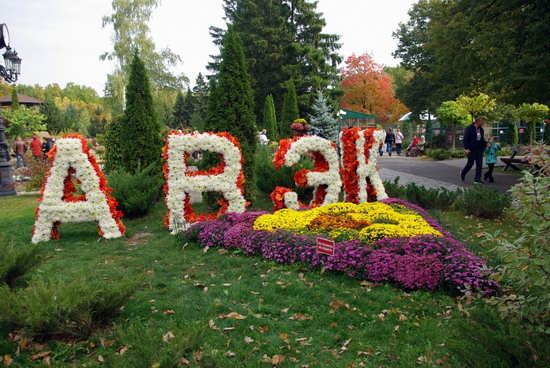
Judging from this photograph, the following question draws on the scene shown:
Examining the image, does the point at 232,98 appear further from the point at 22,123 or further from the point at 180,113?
the point at 180,113

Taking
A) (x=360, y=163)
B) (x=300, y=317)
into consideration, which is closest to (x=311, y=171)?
(x=360, y=163)

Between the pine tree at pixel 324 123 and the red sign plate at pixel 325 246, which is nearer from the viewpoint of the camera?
the red sign plate at pixel 325 246

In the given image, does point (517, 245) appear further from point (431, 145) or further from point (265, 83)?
point (265, 83)

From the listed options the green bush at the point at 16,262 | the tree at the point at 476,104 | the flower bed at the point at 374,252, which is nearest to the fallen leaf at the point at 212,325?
the flower bed at the point at 374,252

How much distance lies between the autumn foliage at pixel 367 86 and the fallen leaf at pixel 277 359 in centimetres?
4532

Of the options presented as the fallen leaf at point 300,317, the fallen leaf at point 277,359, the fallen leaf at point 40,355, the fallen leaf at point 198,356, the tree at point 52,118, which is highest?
the tree at point 52,118

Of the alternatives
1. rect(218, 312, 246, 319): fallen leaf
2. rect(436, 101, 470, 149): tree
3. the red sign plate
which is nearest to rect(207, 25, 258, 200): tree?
the red sign plate

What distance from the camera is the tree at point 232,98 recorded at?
34.3 feet

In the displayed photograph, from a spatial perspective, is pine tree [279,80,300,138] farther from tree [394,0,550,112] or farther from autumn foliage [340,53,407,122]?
autumn foliage [340,53,407,122]

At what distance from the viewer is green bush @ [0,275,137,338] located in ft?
13.1

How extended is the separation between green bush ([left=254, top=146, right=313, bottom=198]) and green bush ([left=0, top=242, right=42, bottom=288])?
6.55 meters

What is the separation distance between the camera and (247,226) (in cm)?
761

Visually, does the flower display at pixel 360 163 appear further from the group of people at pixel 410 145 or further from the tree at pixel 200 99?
the tree at pixel 200 99

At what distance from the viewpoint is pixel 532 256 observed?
2893 mm
